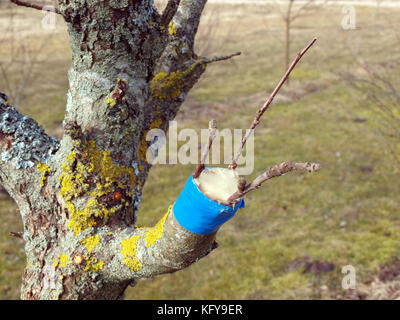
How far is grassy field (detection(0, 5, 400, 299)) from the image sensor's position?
539cm

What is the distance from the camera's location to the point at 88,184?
5.89 feet

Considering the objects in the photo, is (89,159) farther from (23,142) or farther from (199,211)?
(199,211)

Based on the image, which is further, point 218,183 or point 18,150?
point 18,150

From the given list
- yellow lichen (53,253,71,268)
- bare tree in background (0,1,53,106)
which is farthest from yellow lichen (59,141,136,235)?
bare tree in background (0,1,53,106)

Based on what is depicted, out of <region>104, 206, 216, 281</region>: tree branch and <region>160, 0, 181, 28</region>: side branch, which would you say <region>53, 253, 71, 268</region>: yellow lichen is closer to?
<region>104, 206, 216, 281</region>: tree branch

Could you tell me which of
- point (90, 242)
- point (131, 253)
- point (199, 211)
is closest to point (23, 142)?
point (90, 242)

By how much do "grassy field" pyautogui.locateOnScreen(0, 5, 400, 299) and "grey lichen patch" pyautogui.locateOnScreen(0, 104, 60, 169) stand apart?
157 inches

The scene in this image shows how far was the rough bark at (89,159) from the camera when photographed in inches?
67.9

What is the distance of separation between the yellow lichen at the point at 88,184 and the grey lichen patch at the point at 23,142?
0.56 ft

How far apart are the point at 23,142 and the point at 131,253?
82 cm

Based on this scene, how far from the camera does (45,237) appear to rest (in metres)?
1.82

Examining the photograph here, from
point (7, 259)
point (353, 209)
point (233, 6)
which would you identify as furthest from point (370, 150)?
point (233, 6)

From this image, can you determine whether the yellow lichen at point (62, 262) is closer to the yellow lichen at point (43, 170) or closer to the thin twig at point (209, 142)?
the yellow lichen at point (43, 170)

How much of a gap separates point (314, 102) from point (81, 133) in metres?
11.4
